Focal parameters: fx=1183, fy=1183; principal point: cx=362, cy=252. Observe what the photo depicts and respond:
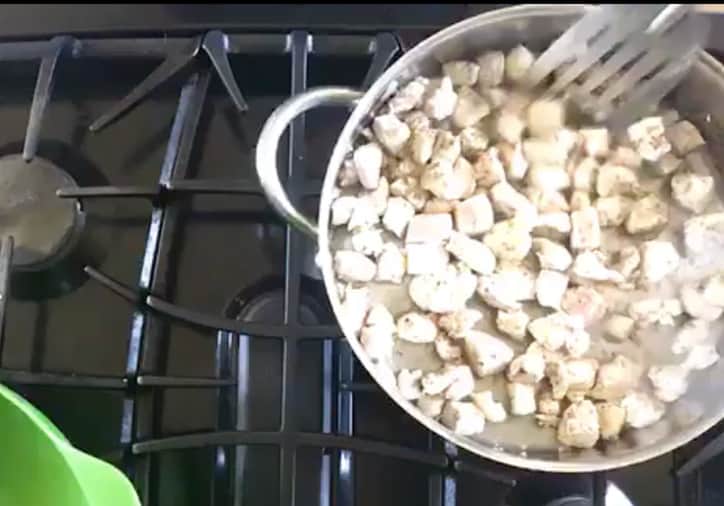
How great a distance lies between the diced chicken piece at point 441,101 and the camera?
0.57m

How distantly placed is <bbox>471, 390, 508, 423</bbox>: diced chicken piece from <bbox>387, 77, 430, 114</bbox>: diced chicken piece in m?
0.15

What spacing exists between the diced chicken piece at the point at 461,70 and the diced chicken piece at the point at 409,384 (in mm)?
145

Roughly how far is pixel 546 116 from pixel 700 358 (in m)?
0.14

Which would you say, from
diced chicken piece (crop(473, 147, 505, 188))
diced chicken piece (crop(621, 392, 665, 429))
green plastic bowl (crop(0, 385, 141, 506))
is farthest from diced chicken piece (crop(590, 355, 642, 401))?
green plastic bowl (crop(0, 385, 141, 506))

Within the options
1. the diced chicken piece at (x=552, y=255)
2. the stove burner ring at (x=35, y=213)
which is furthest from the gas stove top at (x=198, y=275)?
the diced chicken piece at (x=552, y=255)

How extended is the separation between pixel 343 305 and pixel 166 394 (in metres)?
0.11

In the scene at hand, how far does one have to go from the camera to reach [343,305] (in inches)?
22.1

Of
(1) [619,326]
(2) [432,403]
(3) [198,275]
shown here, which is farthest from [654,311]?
(3) [198,275]

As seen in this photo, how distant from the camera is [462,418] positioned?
1.87 ft

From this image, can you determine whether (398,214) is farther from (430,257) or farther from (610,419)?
(610,419)

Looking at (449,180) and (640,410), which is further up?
(449,180)

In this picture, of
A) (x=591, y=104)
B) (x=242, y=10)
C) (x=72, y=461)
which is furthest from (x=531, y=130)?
(x=72, y=461)

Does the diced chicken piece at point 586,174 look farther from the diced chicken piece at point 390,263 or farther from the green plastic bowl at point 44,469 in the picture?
the green plastic bowl at point 44,469

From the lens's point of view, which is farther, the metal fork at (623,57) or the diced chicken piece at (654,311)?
the diced chicken piece at (654,311)
